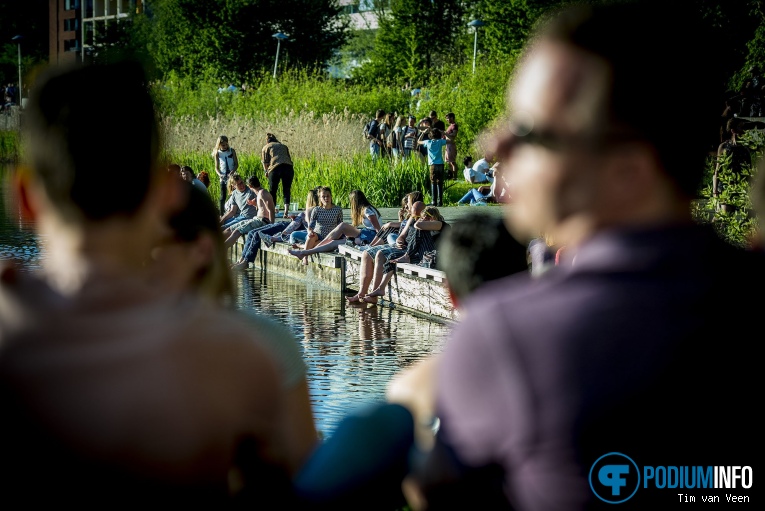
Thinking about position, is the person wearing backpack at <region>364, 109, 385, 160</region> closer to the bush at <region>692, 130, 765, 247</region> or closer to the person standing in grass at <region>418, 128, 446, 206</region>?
the person standing in grass at <region>418, 128, 446, 206</region>

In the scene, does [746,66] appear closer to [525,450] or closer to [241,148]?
[241,148]

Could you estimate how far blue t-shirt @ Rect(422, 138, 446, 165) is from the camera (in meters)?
22.4

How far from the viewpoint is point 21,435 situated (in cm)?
170

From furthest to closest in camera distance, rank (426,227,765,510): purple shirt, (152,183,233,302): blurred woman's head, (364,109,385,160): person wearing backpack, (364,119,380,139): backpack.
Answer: (364,119,380,139): backpack < (364,109,385,160): person wearing backpack < (152,183,233,302): blurred woman's head < (426,227,765,510): purple shirt

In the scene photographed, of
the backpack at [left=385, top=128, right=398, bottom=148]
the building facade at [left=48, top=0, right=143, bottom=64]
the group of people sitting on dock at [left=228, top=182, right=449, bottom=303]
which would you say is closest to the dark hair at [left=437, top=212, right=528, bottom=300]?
the group of people sitting on dock at [left=228, top=182, right=449, bottom=303]

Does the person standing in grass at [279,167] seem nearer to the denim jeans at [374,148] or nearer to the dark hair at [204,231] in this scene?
the denim jeans at [374,148]

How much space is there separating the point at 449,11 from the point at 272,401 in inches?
2122

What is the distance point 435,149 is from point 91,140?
20.7 m

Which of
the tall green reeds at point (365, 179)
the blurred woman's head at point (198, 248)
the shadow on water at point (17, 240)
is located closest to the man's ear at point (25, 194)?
the blurred woman's head at point (198, 248)

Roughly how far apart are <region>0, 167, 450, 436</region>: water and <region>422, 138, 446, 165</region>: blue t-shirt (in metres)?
4.69

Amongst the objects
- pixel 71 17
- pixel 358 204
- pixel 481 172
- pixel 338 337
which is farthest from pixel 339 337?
pixel 71 17

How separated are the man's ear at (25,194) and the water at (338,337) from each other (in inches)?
237

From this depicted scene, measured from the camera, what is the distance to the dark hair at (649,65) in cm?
169

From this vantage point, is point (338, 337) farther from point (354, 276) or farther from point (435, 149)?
point (435, 149)
